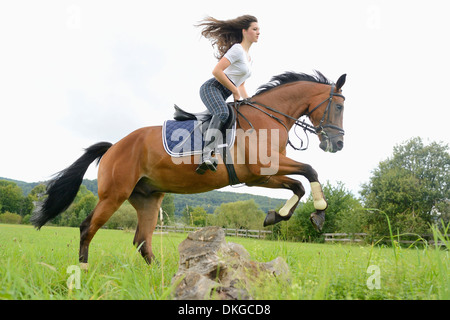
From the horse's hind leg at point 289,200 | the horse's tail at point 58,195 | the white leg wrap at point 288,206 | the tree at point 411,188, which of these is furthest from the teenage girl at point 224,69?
the tree at point 411,188

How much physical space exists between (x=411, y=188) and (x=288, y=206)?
25.3 meters

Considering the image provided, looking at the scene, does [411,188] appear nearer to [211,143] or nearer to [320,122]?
[320,122]

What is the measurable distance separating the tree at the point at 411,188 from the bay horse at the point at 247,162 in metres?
20.6

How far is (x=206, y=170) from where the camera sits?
16.0ft

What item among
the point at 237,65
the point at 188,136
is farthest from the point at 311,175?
the point at 237,65

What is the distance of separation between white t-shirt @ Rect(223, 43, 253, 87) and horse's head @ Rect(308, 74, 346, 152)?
1.26m

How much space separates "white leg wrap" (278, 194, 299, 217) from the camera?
482cm

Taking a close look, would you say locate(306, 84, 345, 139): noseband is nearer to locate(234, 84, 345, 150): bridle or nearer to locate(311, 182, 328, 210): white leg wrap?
locate(234, 84, 345, 150): bridle

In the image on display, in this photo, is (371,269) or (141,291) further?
(371,269)

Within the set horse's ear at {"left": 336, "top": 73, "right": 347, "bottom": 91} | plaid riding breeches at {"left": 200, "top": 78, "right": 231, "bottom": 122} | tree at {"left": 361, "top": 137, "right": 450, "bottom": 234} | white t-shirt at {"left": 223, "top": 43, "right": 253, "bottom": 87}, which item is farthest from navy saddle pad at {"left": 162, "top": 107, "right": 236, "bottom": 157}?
tree at {"left": 361, "top": 137, "right": 450, "bottom": 234}

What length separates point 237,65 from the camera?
199 inches
